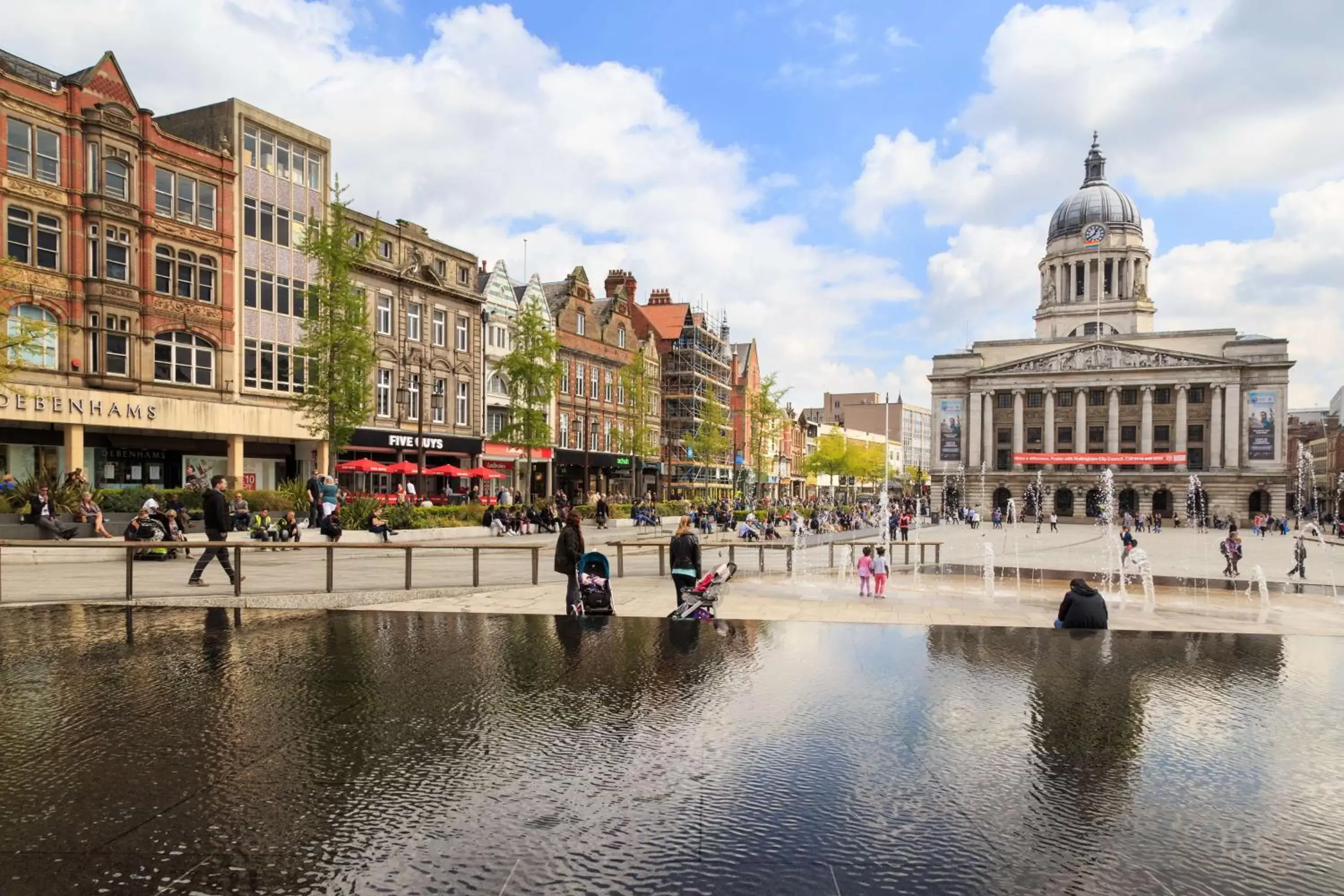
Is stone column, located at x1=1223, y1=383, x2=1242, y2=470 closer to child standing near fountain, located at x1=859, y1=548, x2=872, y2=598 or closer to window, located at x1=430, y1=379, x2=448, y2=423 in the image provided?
window, located at x1=430, y1=379, x2=448, y2=423

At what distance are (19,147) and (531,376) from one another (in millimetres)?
21872

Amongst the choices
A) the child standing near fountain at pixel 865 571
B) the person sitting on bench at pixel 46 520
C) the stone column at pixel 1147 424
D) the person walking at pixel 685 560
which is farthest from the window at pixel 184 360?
the stone column at pixel 1147 424

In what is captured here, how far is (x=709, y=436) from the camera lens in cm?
6638

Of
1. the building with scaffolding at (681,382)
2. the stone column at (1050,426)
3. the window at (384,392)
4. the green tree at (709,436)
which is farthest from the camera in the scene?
the stone column at (1050,426)

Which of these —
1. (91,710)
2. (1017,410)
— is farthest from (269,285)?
(1017,410)

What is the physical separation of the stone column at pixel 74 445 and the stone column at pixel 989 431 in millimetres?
88349

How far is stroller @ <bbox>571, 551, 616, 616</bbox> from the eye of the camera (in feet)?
40.8

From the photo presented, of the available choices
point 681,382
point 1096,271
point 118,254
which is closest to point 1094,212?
point 1096,271

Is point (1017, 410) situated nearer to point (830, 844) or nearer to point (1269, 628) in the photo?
point (1269, 628)

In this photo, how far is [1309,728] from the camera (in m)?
6.87

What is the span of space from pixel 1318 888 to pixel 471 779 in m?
4.58

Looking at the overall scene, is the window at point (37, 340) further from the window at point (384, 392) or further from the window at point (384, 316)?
the window at point (384, 316)

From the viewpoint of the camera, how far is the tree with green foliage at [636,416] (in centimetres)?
5788

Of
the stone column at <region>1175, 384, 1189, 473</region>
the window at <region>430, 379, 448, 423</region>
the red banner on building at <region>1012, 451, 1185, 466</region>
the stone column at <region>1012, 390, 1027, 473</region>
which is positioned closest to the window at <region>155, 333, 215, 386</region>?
the window at <region>430, 379, 448, 423</region>
